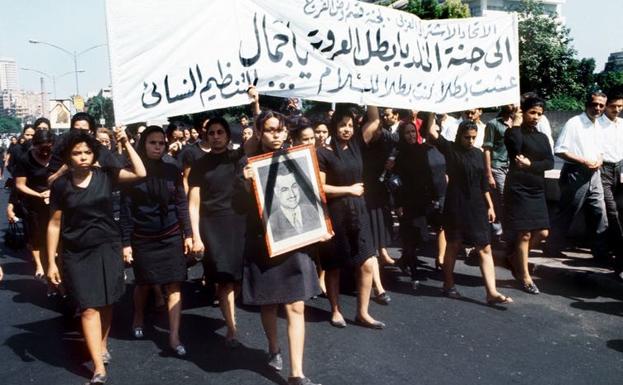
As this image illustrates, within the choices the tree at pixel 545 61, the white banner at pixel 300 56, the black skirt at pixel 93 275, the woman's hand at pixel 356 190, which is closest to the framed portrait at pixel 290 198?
the woman's hand at pixel 356 190

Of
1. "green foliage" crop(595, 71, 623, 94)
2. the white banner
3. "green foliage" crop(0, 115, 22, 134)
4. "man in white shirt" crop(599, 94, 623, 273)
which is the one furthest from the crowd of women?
"green foliage" crop(0, 115, 22, 134)

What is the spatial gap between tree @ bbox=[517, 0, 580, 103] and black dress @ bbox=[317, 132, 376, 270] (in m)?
33.0

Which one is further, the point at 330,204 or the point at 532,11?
the point at 532,11

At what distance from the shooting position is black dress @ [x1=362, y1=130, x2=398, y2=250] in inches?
218

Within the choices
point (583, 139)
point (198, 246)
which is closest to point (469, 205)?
point (583, 139)

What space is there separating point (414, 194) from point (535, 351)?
2.41 m

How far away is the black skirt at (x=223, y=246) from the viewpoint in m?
4.80

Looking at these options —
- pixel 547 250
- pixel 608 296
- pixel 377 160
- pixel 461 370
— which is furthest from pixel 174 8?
pixel 547 250

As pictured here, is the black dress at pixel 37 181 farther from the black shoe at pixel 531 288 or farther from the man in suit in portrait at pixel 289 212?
the black shoe at pixel 531 288

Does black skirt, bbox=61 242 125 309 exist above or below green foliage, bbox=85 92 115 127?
below

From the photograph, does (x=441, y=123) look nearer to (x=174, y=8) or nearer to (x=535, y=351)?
(x=535, y=351)

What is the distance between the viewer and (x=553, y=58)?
35.3m

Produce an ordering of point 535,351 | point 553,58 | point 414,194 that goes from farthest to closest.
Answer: point 553,58, point 414,194, point 535,351

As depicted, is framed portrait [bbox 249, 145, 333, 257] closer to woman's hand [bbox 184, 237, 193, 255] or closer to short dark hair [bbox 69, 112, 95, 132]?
woman's hand [bbox 184, 237, 193, 255]
